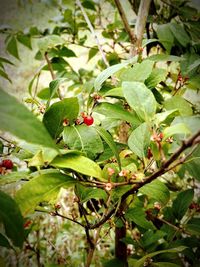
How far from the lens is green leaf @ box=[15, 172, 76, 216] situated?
0.37m

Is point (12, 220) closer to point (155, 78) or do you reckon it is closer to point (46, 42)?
point (155, 78)

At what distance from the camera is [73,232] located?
1.61m

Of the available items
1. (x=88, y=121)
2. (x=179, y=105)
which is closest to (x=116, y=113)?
(x=88, y=121)

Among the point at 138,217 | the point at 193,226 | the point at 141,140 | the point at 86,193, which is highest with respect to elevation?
the point at 141,140

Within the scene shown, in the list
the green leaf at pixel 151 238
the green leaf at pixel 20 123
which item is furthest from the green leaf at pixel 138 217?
the green leaf at pixel 20 123

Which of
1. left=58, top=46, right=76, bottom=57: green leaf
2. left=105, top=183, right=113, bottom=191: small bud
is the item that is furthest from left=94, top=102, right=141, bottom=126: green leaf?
left=58, top=46, right=76, bottom=57: green leaf

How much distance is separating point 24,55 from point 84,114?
2.93m

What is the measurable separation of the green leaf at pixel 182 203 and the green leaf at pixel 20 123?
624 mm

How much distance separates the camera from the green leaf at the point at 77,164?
1.20 feet

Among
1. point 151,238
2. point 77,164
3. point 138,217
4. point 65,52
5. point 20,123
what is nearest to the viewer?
point 20,123

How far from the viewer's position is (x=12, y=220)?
0.34 meters

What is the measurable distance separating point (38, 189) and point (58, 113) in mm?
125

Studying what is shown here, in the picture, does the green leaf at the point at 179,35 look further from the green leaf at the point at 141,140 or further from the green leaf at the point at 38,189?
the green leaf at the point at 38,189

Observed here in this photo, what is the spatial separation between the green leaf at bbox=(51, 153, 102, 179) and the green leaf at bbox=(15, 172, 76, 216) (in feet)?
0.08
